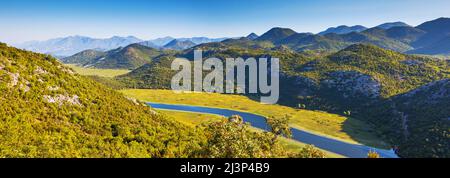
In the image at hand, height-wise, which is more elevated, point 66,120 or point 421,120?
point 66,120

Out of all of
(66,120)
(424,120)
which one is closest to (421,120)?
(424,120)

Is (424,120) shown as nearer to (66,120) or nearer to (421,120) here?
(421,120)

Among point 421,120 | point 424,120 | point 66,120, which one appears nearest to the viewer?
point 66,120


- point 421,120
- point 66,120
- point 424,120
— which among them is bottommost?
point 421,120

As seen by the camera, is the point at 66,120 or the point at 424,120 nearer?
the point at 66,120

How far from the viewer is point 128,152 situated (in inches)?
1876

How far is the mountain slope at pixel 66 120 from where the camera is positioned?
134 ft

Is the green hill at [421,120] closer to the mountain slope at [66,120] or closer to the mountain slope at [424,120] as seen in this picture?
the mountain slope at [424,120]

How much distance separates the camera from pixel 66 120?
5131 centimetres

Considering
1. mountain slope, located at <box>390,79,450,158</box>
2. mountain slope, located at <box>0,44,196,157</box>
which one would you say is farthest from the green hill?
mountain slope, located at <box>0,44,196,157</box>

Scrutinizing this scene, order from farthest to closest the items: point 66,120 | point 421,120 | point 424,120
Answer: point 421,120 → point 424,120 → point 66,120

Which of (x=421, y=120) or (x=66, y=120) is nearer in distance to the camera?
(x=66, y=120)

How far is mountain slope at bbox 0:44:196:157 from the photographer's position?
4088 cm

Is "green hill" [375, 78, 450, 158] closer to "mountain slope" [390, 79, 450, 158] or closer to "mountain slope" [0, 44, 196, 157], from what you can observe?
"mountain slope" [390, 79, 450, 158]
